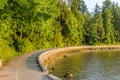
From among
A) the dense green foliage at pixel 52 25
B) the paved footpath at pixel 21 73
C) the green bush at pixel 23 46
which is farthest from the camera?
the green bush at pixel 23 46

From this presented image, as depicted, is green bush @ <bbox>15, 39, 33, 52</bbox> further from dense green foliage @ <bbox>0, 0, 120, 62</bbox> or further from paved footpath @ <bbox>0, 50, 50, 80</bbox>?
paved footpath @ <bbox>0, 50, 50, 80</bbox>

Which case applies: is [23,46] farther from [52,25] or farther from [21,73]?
[52,25]

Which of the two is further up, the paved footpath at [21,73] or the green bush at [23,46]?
the paved footpath at [21,73]

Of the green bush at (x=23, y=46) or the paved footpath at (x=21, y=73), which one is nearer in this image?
the paved footpath at (x=21, y=73)

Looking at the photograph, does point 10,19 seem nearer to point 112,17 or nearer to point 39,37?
point 39,37

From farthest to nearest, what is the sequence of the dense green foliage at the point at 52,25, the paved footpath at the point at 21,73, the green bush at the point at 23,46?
the green bush at the point at 23,46, the dense green foliage at the point at 52,25, the paved footpath at the point at 21,73

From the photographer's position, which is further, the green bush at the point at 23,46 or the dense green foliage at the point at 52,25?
the green bush at the point at 23,46

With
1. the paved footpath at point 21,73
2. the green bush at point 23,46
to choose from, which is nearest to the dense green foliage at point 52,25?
the green bush at point 23,46

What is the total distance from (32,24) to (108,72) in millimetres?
15681

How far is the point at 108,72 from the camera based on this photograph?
1676 inches

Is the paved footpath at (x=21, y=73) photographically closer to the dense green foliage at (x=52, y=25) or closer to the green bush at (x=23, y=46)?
the dense green foliage at (x=52, y=25)

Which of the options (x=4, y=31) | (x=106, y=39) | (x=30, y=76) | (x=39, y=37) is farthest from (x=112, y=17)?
(x=30, y=76)

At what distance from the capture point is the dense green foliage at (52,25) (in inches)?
1743

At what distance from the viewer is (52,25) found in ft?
261
